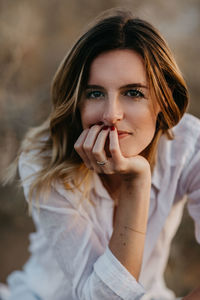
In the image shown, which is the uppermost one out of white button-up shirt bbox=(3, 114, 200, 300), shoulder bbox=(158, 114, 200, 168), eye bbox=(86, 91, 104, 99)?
eye bbox=(86, 91, 104, 99)

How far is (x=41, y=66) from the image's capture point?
530 centimetres

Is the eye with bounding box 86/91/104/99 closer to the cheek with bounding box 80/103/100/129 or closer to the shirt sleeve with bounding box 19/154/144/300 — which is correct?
the cheek with bounding box 80/103/100/129

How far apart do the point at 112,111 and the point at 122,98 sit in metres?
0.09

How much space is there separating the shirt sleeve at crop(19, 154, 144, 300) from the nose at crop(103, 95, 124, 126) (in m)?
0.47

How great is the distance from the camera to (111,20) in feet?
4.75

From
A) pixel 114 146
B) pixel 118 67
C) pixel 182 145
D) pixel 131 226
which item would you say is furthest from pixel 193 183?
pixel 118 67

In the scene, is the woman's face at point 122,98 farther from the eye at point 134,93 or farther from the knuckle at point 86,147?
the knuckle at point 86,147

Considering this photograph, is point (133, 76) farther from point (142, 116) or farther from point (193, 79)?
point (193, 79)

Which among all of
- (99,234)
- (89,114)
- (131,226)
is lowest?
(99,234)

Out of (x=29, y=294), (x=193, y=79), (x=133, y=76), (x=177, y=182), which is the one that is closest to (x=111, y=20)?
(x=133, y=76)

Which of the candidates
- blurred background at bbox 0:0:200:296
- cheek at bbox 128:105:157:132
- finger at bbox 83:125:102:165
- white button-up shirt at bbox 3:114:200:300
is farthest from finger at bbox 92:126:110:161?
blurred background at bbox 0:0:200:296

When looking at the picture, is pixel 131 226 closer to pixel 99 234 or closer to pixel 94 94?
pixel 99 234

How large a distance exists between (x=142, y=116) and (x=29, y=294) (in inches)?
53.2

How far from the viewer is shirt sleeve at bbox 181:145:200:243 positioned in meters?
1.79
